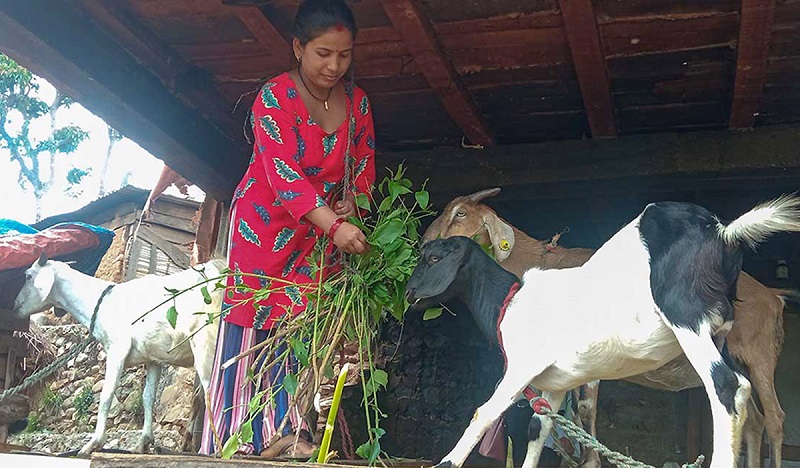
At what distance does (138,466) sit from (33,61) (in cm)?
220

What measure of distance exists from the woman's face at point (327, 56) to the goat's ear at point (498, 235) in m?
1.53

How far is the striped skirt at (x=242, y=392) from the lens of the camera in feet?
12.3

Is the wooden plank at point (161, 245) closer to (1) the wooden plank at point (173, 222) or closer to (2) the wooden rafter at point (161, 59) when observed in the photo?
(1) the wooden plank at point (173, 222)

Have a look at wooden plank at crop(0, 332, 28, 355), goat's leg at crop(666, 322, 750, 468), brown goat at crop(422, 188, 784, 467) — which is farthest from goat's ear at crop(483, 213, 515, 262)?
wooden plank at crop(0, 332, 28, 355)

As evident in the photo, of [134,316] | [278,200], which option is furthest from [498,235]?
[134,316]

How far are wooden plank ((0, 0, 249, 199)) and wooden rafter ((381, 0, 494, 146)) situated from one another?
1.51 m

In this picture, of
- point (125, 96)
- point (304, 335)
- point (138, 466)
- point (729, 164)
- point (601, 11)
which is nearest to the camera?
point (138, 466)

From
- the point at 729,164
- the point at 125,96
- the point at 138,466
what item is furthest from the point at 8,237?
the point at 729,164

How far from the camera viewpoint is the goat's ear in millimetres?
4914

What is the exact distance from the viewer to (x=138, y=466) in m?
2.88

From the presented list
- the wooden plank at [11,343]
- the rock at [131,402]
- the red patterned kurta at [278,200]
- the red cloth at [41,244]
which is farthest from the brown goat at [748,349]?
the rock at [131,402]

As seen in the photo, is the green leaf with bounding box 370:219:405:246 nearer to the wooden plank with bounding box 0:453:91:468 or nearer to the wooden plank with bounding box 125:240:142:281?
the wooden plank with bounding box 0:453:91:468

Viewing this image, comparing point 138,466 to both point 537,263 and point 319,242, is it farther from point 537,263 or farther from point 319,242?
point 537,263

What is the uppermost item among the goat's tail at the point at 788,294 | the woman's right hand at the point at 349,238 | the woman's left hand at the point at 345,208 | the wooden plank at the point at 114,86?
the wooden plank at the point at 114,86
